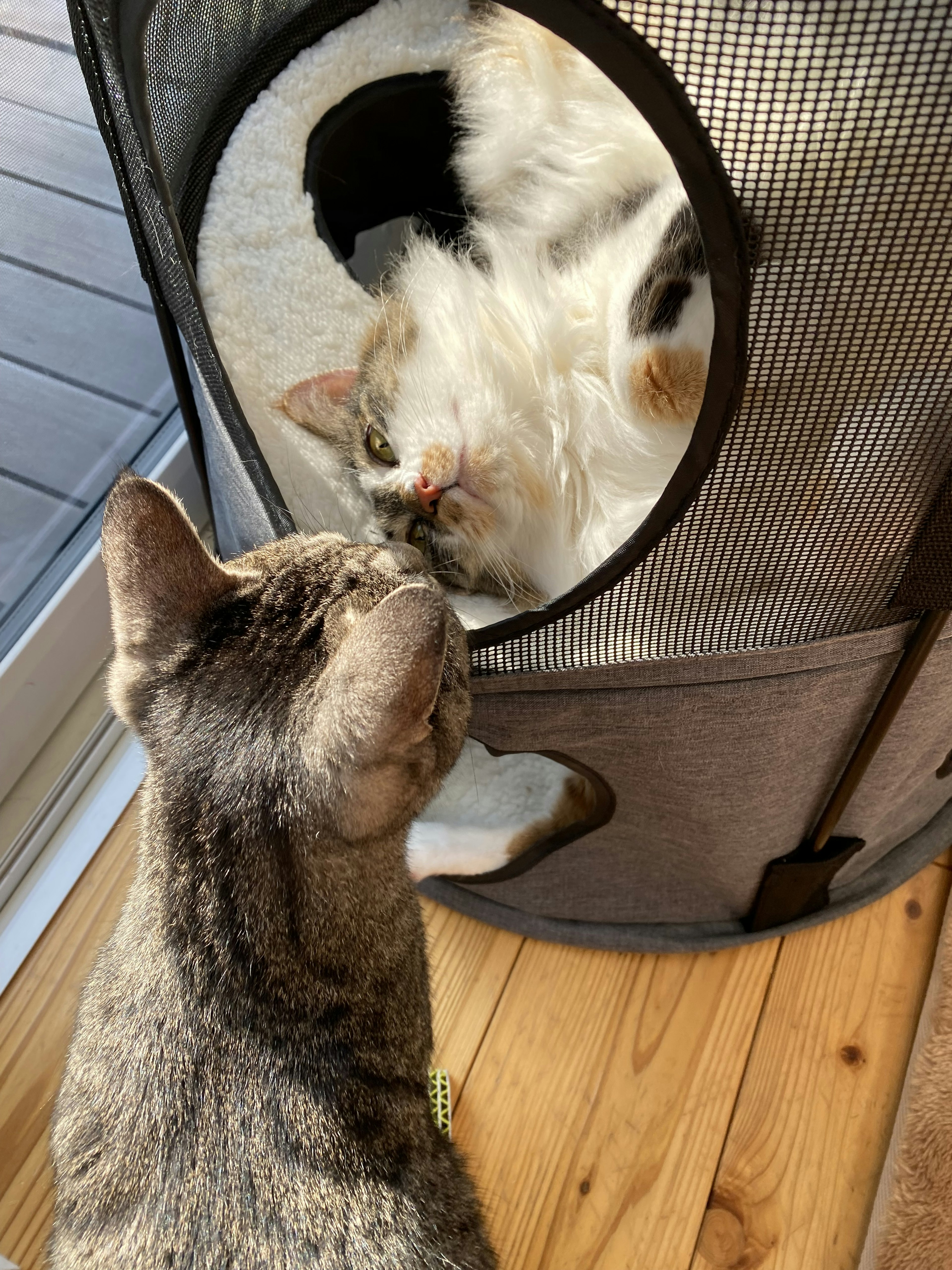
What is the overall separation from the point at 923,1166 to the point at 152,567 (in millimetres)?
1030

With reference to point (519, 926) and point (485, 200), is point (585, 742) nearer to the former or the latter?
point (519, 926)

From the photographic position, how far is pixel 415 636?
55 cm

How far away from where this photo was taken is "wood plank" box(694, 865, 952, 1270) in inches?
41.4

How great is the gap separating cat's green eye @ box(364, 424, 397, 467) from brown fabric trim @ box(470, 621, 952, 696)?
0.36 m

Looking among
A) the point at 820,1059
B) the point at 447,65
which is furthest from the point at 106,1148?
the point at 447,65

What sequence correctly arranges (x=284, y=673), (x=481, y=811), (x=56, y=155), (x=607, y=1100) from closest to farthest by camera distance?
(x=284, y=673)
(x=607, y=1100)
(x=481, y=811)
(x=56, y=155)

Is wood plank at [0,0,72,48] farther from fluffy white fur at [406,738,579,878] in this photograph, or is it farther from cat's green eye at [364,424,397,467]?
fluffy white fur at [406,738,579,878]

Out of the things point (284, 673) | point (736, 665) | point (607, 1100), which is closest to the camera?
point (284, 673)

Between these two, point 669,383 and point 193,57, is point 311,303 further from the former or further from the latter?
point 669,383

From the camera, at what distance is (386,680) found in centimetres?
55

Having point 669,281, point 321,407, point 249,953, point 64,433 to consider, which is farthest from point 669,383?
point 64,433

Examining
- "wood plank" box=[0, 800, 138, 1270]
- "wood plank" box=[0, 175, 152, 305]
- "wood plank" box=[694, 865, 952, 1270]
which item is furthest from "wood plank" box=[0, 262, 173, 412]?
"wood plank" box=[694, 865, 952, 1270]

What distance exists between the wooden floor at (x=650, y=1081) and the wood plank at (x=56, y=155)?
3.30ft

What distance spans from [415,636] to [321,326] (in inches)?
32.4
